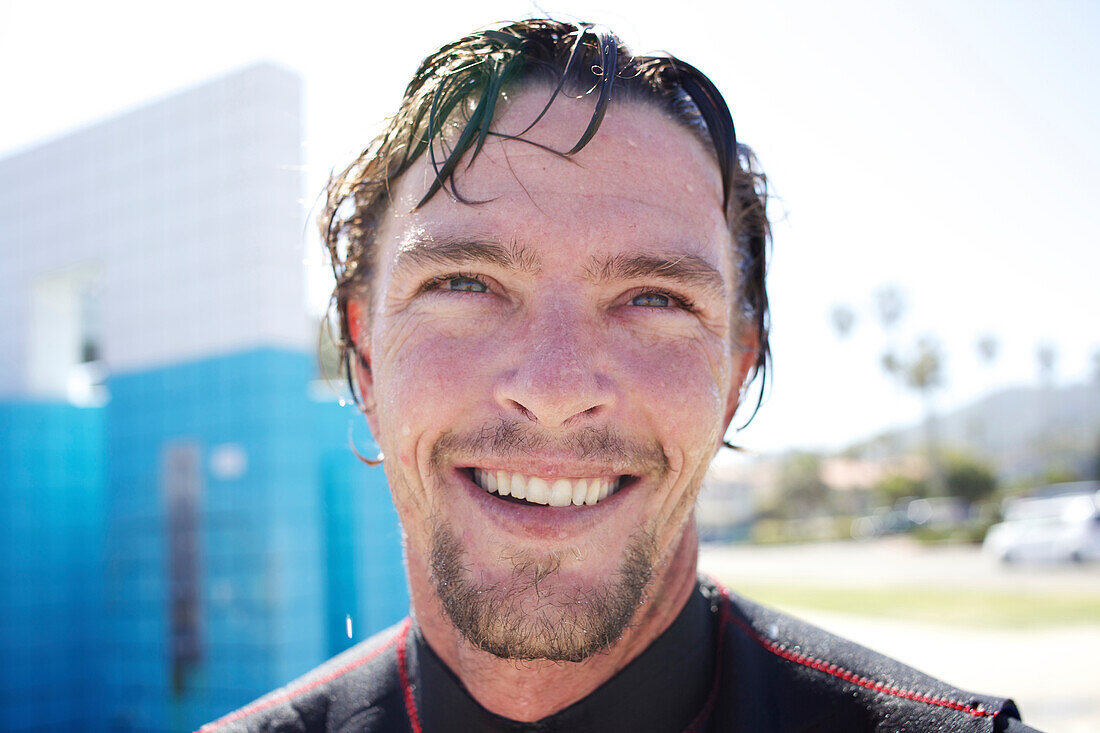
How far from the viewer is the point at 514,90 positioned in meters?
1.29

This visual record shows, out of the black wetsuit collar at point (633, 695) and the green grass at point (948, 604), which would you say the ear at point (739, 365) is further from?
the green grass at point (948, 604)

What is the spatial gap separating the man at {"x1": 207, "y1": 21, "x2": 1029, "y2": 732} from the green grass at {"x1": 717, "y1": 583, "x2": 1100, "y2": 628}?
627 centimetres

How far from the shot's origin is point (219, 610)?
5.48 m

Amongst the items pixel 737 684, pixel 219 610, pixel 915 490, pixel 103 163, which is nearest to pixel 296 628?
pixel 219 610

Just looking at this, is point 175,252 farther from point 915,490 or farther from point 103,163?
point 915,490

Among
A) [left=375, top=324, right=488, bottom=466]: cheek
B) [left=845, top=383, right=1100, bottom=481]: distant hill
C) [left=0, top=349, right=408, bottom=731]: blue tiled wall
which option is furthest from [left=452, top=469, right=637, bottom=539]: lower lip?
[left=845, top=383, right=1100, bottom=481]: distant hill

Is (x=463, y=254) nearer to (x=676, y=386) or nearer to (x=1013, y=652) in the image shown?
(x=676, y=386)

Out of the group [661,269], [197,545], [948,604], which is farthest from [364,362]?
[948,604]

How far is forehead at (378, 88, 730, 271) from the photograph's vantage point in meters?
1.17

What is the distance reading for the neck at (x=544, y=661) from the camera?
1239 mm

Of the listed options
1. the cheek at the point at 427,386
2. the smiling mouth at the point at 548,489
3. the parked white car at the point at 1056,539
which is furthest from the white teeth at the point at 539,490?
the parked white car at the point at 1056,539

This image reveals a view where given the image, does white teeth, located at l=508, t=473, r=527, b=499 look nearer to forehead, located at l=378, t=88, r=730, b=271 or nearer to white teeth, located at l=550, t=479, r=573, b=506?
white teeth, located at l=550, t=479, r=573, b=506

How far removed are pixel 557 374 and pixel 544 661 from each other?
488 millimetres

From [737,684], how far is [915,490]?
44398 mm
